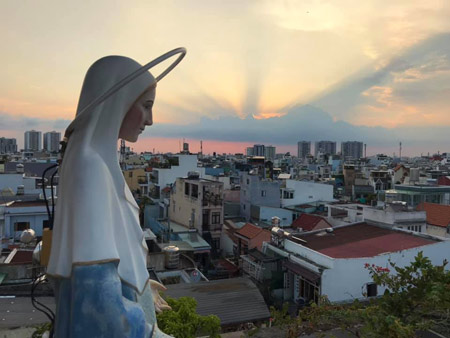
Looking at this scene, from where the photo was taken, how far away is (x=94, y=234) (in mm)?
1916

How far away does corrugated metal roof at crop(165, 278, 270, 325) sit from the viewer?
27.2ft

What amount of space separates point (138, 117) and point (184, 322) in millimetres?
3758

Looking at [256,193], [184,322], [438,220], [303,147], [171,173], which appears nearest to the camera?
[184,322]

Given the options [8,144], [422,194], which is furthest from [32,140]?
[422,194]

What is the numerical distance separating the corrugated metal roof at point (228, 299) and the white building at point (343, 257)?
9.08 feet

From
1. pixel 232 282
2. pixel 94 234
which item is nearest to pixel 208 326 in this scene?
pixel 94 234

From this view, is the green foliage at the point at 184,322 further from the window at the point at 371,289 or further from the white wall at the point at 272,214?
the white wall at the point at 272,214

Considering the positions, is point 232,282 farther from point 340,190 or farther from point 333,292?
point 340,190

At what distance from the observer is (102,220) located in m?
1.98

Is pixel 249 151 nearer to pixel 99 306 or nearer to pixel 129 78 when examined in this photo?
pixel 129 78

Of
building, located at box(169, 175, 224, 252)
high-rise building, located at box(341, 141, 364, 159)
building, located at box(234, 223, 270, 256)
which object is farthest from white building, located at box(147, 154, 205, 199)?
high-rise building, located at box(341, 141, 364, 159)

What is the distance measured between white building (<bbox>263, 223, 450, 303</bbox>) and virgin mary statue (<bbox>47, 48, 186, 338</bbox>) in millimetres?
9897

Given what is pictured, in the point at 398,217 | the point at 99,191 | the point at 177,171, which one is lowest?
the point at 398,217

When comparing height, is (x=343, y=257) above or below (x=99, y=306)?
below
